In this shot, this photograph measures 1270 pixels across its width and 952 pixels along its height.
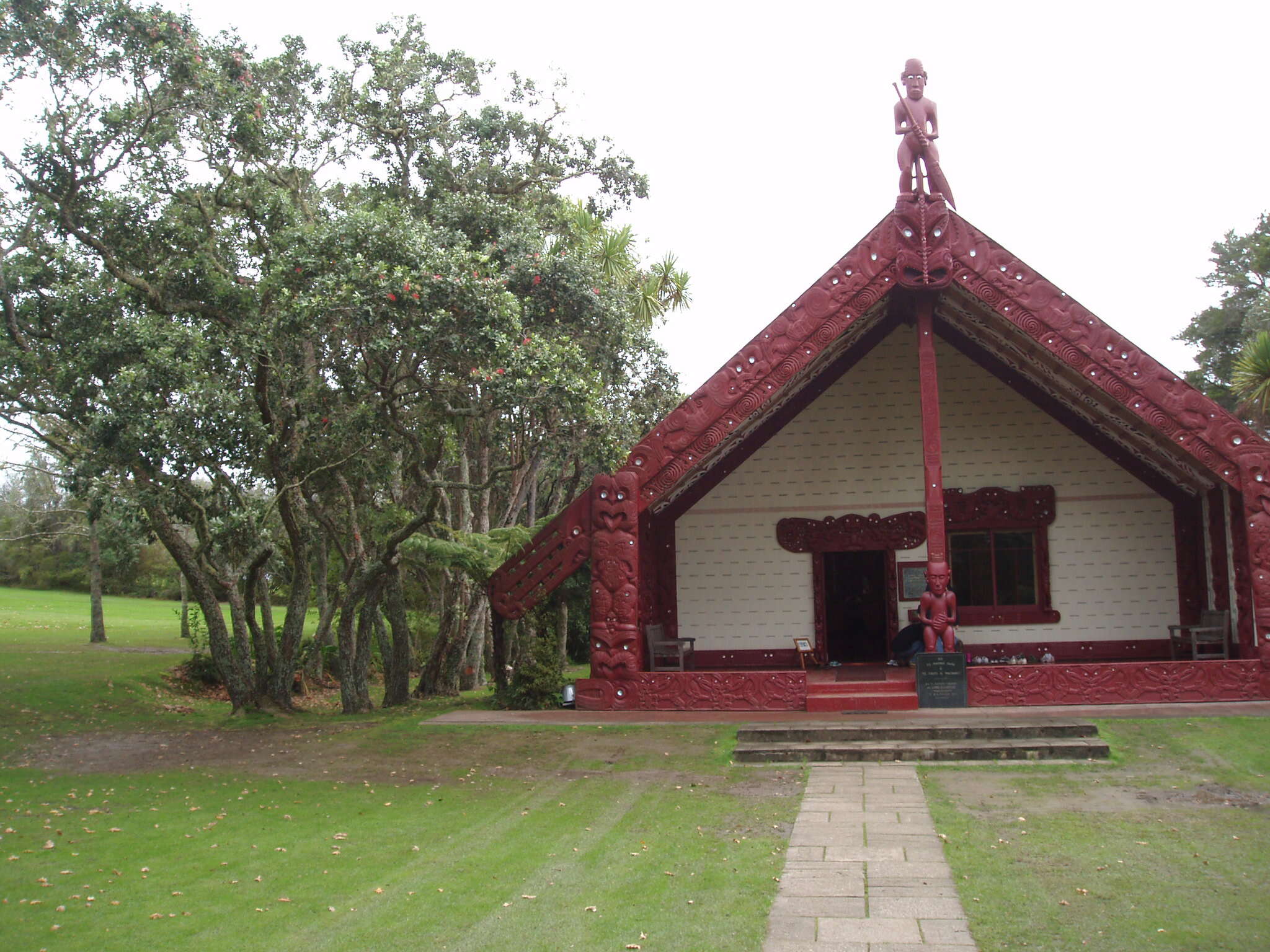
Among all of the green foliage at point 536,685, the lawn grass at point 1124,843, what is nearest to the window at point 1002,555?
the lawn grass at point 1124,843

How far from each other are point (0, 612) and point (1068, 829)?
41191mm

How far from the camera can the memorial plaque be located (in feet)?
41.4

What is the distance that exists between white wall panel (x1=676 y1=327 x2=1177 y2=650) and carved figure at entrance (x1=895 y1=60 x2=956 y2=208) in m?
3.84

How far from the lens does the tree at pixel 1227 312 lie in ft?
120

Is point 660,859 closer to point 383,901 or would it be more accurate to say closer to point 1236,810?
point 383,901

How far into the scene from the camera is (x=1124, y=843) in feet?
24.8

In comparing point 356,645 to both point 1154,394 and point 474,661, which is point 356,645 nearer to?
point 474,661

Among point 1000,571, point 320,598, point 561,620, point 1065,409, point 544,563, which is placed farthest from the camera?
point 320,598

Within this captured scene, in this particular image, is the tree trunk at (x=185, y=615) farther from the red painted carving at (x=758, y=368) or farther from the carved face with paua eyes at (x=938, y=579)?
the carved face with paua eyes at (x=938, y=579)

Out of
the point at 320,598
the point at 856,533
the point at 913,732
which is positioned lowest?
the point at 913,732

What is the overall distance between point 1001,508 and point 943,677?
488cm

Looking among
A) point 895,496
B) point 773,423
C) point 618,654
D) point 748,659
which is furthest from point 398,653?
point 895,496

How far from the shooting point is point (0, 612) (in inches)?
1521

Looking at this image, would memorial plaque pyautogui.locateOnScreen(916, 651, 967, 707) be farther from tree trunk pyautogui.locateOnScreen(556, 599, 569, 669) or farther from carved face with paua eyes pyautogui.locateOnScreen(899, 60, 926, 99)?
carved face with paua eyes pyautogui.locateOnScreen(899, 60, 926, 99)
